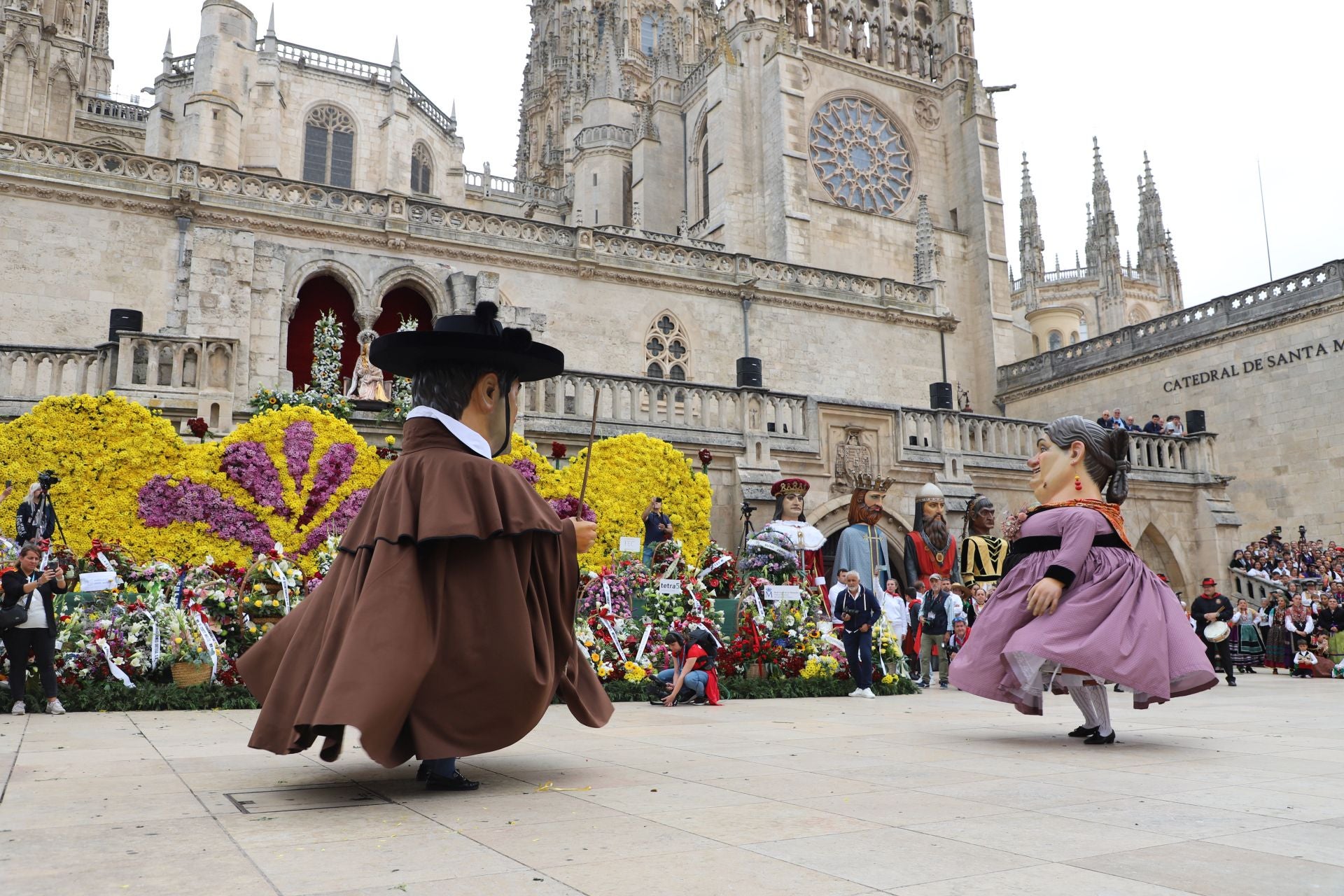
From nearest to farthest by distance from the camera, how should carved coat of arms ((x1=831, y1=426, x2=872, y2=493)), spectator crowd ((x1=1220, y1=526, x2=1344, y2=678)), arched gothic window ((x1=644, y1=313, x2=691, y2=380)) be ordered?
1. spectator crowd ((x1=1220, y1=526, x2=1344, y2=678))
2. carved coat of arms ((x1=831, y1=426, x2=872, y2=493))
3. arched gothic window ((x1=644, y1=313, x2=691, y2=380))

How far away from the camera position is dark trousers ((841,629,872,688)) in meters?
10.8

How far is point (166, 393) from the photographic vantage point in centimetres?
1330

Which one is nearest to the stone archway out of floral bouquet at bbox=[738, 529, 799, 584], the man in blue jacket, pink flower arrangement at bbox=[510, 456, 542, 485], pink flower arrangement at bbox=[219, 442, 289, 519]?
floral bouquet at bbox=[738, 529, 799, 584]

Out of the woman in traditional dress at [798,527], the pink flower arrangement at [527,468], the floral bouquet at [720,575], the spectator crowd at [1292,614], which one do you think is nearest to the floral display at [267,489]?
the pink flower arrangement at [527,468]

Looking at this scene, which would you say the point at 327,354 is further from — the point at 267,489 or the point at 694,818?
the point at 694,818

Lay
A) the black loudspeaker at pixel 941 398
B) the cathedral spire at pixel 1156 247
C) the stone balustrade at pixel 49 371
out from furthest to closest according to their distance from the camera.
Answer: the cathedral spire at pixel 1156 247 < the black loudspeaker at pixel 941 398 < the stone balustrade at pixel 49 371

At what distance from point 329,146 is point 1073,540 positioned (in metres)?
35.3

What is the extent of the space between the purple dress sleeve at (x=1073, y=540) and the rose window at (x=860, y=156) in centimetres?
2971

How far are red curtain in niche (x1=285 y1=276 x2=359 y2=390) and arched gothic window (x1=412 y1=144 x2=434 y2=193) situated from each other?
20116mm

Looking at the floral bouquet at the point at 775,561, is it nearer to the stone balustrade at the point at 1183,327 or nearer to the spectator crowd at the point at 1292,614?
the spectator crowd at the point at 1292,614

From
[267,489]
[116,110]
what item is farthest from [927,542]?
[116,110]

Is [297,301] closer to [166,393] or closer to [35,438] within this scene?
[166,393]

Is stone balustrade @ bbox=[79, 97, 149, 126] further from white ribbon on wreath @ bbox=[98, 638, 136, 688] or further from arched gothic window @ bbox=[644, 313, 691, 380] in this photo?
white ribbon on wreath @ bbox=[98, 638, 136, 688]

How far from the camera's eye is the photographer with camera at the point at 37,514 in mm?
10727
